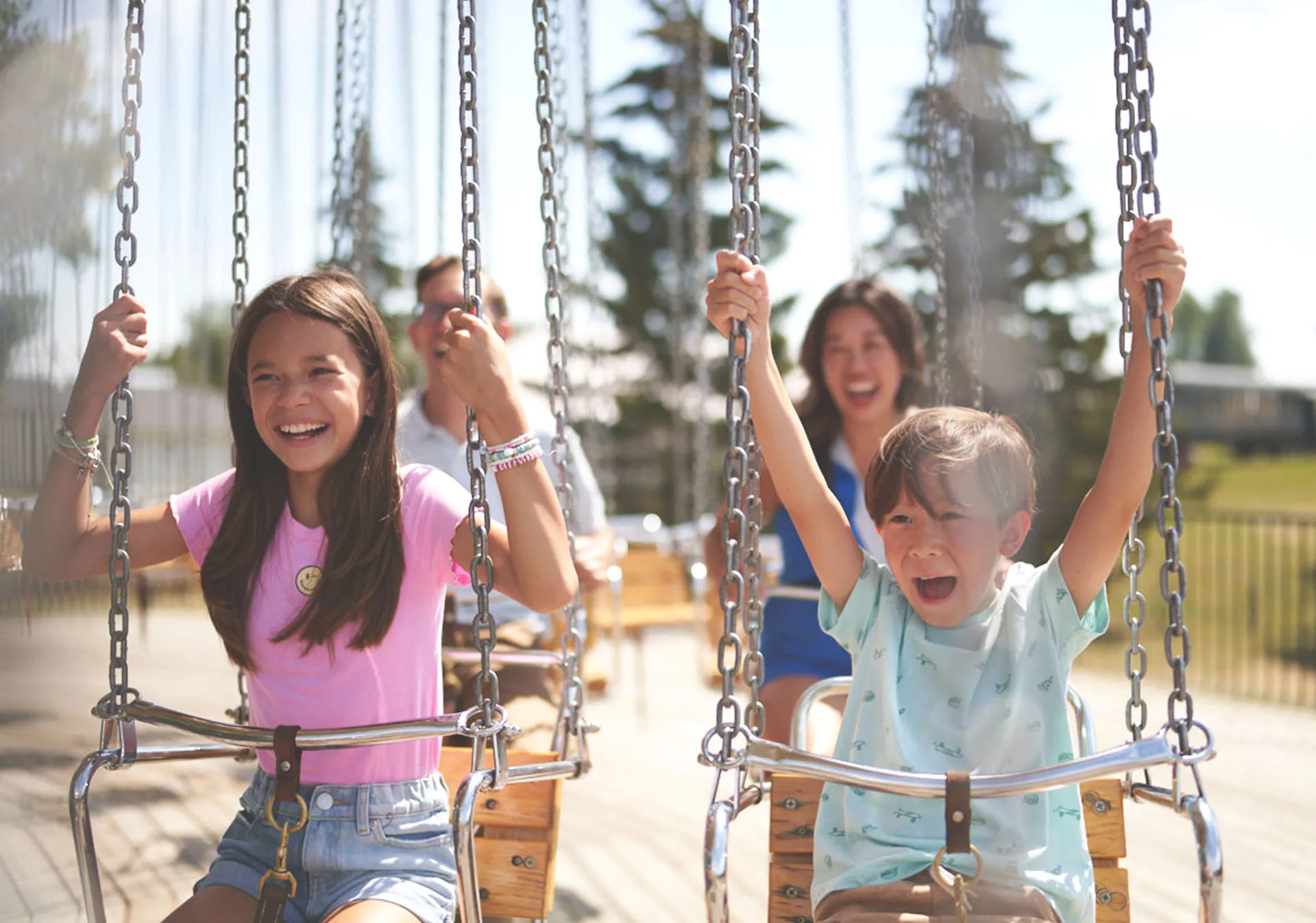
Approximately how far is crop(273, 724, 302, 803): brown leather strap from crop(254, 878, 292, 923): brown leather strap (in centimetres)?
14

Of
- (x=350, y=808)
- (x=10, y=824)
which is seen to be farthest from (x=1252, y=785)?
(x=10, y=824)

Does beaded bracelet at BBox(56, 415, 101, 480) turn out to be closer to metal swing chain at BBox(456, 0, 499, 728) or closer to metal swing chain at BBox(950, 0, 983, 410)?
metal swing chain at BBox(456, 0, 499, 728)

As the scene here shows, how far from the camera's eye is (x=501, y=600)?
3400 mm

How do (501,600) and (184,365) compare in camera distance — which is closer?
(501,600)

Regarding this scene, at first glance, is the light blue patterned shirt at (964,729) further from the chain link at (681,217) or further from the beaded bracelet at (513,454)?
the chain link at (681,217)

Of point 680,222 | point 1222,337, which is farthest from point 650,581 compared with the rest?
point 1222,337

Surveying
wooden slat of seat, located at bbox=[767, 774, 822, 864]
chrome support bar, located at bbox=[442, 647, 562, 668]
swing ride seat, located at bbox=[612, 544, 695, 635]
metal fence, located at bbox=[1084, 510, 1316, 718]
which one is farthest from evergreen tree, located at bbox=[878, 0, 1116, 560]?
wooden slat of seat, located at bbox=[767, 774, 822, 864]

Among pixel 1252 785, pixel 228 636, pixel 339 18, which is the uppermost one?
pixel 339 18

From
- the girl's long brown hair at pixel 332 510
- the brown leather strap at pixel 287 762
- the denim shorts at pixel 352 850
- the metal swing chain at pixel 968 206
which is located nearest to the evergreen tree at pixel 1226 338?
the metal swing chain at pixel 968 206

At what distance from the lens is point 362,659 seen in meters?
2.10

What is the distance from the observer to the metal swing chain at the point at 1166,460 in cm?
179

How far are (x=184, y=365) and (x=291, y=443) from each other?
261 inches

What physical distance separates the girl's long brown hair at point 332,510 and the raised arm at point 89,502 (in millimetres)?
153

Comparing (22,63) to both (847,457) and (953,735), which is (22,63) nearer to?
(847,457)
